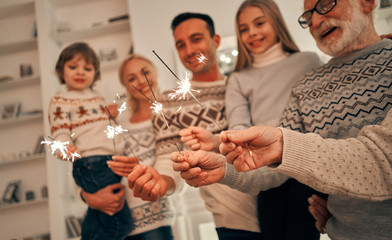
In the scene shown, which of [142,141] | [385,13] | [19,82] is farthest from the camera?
[19,82]

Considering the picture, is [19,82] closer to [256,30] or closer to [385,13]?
[256,30]

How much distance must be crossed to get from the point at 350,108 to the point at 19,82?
2499 millimetres

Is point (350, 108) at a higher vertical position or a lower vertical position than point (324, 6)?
lower

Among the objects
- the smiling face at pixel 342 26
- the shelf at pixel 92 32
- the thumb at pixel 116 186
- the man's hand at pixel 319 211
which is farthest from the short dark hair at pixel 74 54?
the shelf at pixel 92 32

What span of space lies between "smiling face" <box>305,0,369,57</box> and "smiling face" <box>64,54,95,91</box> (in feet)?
2.80

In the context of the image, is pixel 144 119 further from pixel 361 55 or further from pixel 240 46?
pixel 361 55

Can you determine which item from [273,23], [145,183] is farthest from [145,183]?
[273,23]

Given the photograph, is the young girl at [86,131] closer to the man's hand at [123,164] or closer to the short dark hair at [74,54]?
the short dark hair at [74,54]

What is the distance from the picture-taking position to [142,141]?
117cm

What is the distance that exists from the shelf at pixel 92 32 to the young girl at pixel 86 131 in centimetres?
142

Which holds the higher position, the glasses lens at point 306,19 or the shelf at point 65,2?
the shelf at point 65,2

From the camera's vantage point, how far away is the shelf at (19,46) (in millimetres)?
2332

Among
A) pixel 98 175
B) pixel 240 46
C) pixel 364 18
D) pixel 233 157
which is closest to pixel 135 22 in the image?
pixel 240 46

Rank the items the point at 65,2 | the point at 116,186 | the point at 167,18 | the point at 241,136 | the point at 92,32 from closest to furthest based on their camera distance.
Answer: the point at 241,136
the point at 116,186
the point at 167,18
the point at 92,32
the point at 65,2
